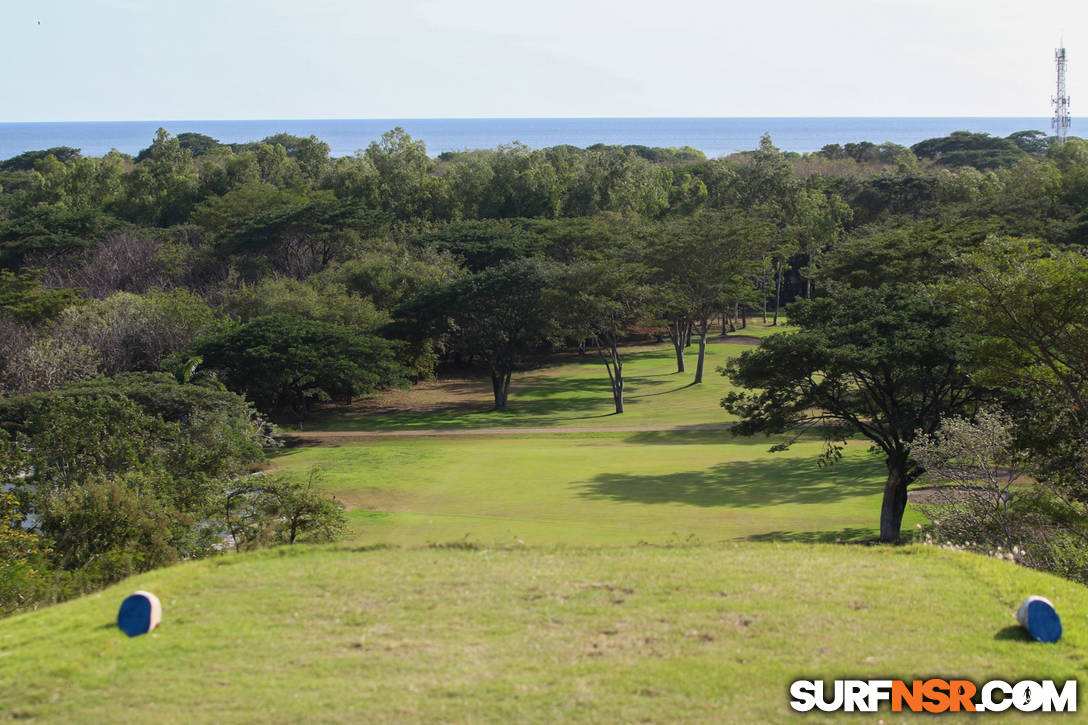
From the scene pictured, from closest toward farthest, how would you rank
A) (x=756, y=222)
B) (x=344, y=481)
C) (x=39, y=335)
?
(x=344, y=481) → (x=39, y=335) → (x=756, y=222)

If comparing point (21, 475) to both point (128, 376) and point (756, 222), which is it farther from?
point (756, 222)

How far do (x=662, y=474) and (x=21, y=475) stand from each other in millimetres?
19995

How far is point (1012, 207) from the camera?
61.8 m

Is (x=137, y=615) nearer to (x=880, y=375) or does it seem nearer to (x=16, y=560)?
(x=16, y=560)

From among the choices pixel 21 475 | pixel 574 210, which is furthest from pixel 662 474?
pixel 574 210

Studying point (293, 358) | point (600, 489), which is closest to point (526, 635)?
point (600, 489)

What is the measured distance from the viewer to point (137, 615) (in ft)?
33.9

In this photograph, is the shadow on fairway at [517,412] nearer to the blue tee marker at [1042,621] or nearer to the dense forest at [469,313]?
the dense forest at [469,313]

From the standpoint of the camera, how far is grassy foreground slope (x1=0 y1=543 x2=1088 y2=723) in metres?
8.62

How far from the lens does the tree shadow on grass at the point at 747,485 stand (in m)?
26.8

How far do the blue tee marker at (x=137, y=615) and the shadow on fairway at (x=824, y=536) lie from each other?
14.8 metres

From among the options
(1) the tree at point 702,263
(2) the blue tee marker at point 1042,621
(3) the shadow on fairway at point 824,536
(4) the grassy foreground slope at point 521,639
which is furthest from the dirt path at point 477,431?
(2) the blue tee marker at point 1042,621

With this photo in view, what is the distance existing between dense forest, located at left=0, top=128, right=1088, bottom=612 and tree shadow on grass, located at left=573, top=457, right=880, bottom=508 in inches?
73.4

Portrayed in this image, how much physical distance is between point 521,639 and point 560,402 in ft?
137
